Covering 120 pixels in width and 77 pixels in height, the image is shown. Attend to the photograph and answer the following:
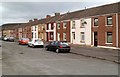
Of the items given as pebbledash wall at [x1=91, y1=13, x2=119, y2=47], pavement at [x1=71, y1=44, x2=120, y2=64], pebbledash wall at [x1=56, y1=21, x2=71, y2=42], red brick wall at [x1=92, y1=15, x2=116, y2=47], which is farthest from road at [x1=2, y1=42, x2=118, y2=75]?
pebbledash wall at [x1=56, y1=21, x2=71, y2=42]

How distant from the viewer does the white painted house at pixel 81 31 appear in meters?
45.1

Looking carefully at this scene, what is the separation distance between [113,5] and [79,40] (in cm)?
977

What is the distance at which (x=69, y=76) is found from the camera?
13.5 metres

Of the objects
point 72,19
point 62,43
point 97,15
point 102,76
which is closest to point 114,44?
point 97,15

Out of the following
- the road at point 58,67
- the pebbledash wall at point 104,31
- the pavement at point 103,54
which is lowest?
the road at point 58,67

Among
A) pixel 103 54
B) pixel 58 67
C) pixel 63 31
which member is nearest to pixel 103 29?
pixel 103 54

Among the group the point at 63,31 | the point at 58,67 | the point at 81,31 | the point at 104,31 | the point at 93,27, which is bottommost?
the point at 58,67

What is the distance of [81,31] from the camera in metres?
48.0

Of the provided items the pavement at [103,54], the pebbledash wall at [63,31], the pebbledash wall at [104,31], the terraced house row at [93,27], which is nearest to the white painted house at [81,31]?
the terraced house row at [93,27]

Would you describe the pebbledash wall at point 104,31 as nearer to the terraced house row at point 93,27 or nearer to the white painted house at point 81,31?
the terraced house row at point 93,27

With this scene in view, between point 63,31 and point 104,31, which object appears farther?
point 63,31

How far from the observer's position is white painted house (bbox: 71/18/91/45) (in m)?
45.1

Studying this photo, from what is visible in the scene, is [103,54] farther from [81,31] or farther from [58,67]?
[81,31]

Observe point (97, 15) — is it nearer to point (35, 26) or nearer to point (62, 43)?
point (62, 43)
